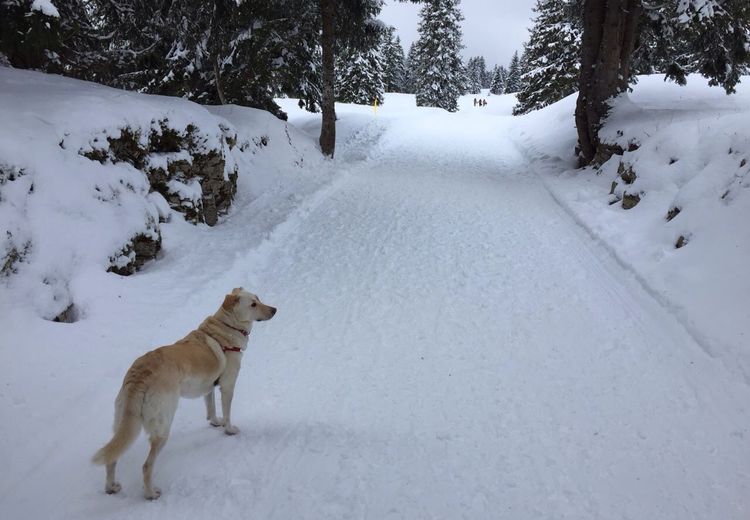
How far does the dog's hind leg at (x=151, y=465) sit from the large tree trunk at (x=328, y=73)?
1343cm

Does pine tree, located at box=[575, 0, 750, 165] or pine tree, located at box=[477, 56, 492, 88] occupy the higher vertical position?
pine tree, located at box=[477, 56, 492, 88]

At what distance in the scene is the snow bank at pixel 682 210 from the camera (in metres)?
5.55

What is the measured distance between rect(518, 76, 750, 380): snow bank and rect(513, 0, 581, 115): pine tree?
1787 centimetres

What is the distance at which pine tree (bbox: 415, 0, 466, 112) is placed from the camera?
43.5 m

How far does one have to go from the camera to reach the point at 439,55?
4397 centimetres

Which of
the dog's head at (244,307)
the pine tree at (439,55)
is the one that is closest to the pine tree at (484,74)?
the pine tree at (439,55)

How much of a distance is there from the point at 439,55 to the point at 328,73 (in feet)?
108

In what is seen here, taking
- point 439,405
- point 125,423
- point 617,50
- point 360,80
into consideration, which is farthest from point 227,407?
point 360,80

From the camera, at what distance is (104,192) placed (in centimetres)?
654

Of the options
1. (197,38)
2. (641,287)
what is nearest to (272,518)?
(641,287)

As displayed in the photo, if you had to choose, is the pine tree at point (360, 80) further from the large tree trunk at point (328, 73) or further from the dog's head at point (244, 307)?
the dog's head at point (244, 307)

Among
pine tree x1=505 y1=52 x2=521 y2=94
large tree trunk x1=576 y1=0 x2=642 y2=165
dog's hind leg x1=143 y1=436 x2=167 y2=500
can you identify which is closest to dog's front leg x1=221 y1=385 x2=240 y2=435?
dog's hind leg x1=143 y1=436 x2=167 y2=500

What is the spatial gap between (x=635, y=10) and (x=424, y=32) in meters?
35.7

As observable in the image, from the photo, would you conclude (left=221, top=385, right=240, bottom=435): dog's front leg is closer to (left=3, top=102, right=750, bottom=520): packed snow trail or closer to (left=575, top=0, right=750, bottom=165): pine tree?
(left=3, top=102, right=750, bottom=520): packed snow trail
